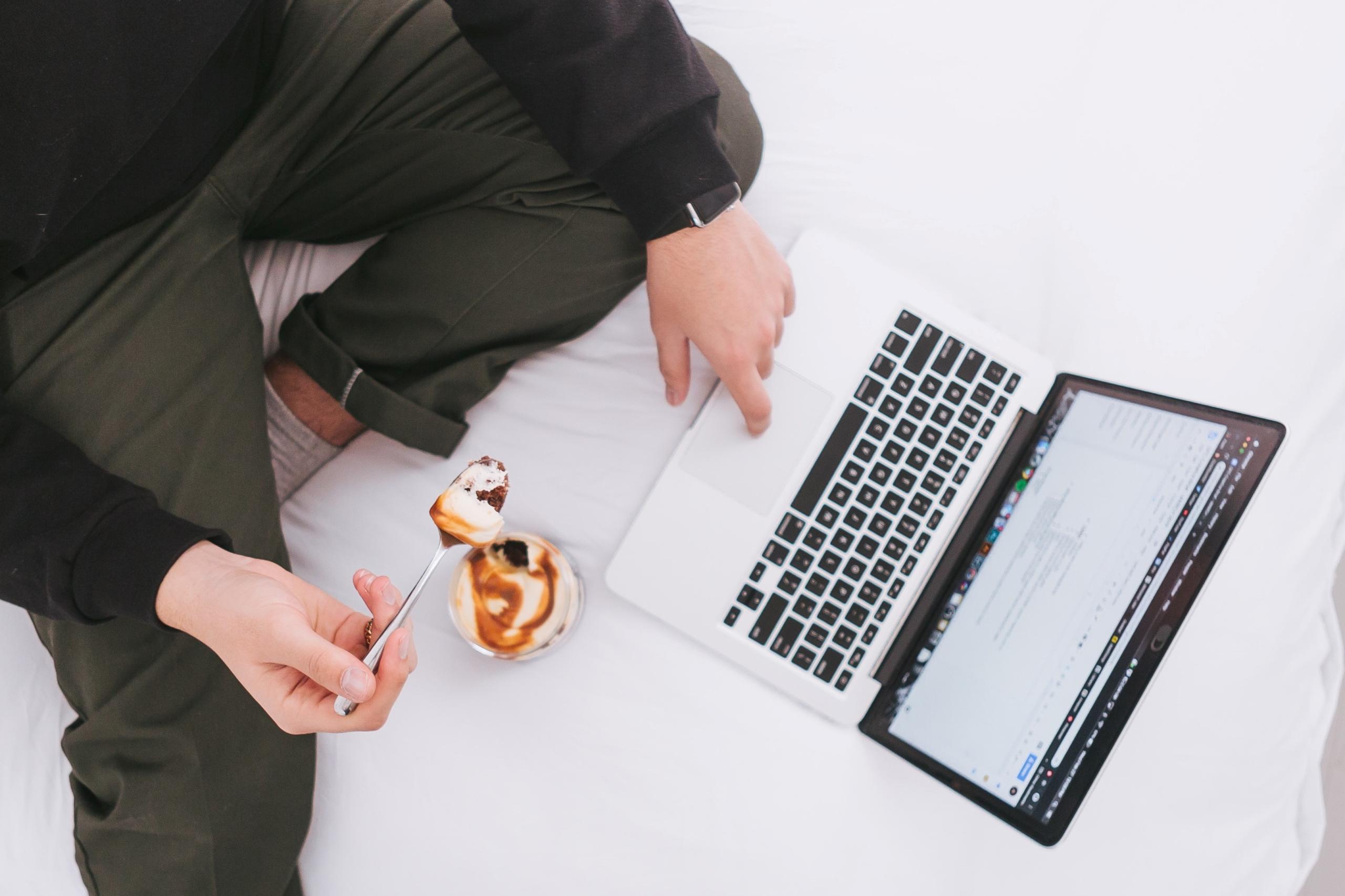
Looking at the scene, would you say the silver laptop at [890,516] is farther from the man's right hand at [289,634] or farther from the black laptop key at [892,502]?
the man's right hand at [289,634]

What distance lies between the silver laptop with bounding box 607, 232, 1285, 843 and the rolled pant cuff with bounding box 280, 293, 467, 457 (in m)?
0.21

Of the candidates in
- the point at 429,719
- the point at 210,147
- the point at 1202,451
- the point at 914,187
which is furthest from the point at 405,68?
the point at 1202,451

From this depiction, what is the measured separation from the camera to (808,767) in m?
0.80

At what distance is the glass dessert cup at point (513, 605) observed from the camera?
0.77m

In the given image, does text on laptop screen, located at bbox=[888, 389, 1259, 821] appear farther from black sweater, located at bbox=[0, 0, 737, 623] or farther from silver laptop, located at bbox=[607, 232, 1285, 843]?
black sweater, located at bbox=[0, 0, 737, 623]

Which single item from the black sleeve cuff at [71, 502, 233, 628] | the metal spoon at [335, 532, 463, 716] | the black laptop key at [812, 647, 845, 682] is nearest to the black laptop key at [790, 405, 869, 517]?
the black laptop key at [812, 647, 845, 682]

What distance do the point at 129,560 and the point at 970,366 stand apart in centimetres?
68

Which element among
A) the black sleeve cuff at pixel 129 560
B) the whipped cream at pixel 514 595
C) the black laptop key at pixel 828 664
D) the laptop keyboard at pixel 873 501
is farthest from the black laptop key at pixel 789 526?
the black sleeve cuff at pixel 129 560

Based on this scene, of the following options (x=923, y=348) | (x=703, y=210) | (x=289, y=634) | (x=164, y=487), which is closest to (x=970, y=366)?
(x=923, y=348)

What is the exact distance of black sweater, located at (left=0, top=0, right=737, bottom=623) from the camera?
0.52 meters

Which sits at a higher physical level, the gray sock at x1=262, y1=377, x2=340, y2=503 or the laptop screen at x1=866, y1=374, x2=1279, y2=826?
the laptop screen at x1=866, y1=374, x2=1279, y2=826

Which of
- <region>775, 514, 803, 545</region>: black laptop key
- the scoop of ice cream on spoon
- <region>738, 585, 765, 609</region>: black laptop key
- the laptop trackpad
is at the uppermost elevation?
the laptop trackpad

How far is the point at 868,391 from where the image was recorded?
29.4 inches

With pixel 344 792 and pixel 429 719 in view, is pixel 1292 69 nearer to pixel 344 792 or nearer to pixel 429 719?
pixel 429 719
